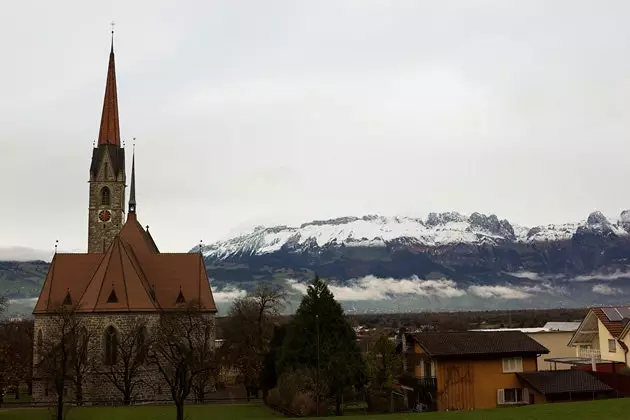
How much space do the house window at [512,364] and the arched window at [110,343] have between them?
34.6 m

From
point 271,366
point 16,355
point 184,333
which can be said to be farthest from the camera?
point 184,333

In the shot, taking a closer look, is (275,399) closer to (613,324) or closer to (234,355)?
(234,355)

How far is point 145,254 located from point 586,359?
43.5 m

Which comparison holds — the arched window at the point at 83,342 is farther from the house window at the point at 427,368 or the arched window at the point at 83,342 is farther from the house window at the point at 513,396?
the house window at the point at 513,396

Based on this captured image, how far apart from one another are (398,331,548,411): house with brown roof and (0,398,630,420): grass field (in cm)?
1040

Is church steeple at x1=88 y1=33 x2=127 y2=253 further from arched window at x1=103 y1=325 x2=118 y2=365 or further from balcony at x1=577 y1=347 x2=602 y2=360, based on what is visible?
balcony at x1=577 y1=347 x2=602 y2=360

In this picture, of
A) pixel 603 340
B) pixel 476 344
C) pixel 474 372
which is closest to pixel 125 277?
pixel 476 344

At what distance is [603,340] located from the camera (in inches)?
2271

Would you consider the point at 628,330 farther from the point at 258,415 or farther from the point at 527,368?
the point at 258,415

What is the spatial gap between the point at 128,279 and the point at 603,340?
41138mm

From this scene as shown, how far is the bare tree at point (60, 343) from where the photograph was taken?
5816 cm

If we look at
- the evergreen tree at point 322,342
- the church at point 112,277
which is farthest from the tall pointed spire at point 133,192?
the evergreen tree at point 322,342

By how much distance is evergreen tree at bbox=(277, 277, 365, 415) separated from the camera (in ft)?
160

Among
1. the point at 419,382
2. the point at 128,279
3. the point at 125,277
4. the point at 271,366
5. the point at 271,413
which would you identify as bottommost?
the point at 271,413
